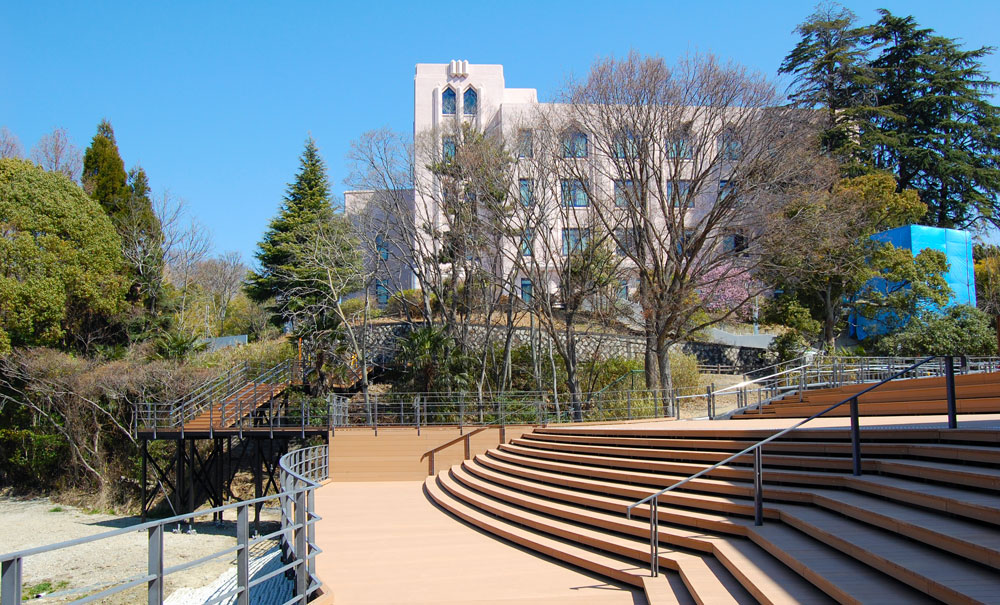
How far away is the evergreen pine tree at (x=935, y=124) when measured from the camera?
3509 cm

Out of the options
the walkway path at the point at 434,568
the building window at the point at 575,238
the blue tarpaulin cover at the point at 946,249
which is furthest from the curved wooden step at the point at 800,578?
the blue tarpaulin cover at the point at 946,249

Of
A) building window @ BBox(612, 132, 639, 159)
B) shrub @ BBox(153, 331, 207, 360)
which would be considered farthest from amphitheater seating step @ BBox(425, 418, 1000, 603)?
shrub @ BBox(153, 331, 207, 360)

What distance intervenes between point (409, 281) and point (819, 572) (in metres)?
37.9

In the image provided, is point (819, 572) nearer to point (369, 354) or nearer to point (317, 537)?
point (317, 537)

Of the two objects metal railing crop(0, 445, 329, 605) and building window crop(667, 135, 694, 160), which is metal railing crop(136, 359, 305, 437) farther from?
metal railing crop(0, 445, 329, 605)

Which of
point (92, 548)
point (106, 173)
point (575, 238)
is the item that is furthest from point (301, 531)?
point (106, 173)

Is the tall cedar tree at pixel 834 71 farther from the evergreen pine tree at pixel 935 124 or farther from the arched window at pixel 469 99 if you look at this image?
the arched window at pixel 469 99

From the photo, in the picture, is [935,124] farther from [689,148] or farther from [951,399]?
[951,399]

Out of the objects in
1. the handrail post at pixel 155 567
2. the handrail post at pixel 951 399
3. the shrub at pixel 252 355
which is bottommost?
the handrail post at pixel 155 567

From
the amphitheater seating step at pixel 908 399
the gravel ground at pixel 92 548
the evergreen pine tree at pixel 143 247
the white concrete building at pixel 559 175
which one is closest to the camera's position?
the amphitheater seating step at pixel 908 399

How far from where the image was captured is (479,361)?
26.6m

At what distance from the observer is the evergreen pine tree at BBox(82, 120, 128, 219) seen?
115 ft

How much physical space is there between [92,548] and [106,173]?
21.6m

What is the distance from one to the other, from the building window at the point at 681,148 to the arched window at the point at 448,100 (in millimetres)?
23364
